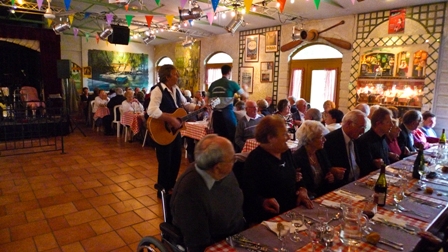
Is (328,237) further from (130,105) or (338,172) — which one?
(130,105)

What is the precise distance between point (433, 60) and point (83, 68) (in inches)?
445

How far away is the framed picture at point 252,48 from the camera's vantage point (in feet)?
27.8

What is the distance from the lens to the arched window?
10133 millimetres

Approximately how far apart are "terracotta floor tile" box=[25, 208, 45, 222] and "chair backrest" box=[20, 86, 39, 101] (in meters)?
6.74

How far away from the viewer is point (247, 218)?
1.98 meters

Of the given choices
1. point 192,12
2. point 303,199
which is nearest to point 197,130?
point 192,12

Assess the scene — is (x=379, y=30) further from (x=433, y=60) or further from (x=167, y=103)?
(x=167, y=103)

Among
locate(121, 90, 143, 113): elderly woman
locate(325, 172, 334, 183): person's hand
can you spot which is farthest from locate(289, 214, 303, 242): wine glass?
locate(121, 90, 143, 113): elderly woman

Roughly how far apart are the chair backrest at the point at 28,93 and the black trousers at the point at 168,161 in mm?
7371

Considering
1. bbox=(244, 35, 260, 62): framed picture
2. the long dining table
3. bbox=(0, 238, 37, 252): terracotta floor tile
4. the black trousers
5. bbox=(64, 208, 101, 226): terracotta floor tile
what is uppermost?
bbox=(244, 35, 260, 62): framed picture

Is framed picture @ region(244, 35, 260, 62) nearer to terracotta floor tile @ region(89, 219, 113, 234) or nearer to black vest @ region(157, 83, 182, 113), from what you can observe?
black vest @ region(157, 83, 182, 113)

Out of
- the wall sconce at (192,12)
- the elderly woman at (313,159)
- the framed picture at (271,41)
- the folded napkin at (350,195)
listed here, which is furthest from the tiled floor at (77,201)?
the framed picture at (271,41)

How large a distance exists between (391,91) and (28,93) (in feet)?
31.8

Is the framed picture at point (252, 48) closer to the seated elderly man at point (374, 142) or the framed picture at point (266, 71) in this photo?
the framed picture at point (266, 71)
